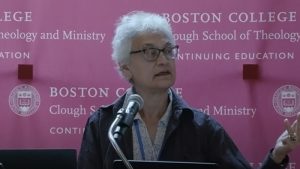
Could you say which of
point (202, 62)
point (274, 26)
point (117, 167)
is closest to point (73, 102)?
point (202, 62)

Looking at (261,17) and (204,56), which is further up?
(261,17)

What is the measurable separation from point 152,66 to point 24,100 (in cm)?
99

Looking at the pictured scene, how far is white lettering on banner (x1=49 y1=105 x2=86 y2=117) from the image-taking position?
2.98m

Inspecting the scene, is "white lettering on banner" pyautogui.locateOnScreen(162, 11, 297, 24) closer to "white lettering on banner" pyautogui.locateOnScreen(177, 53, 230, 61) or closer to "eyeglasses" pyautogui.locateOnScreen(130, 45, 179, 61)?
"white lettering on banner" pyautogui.locateOnScreen(177, 53, 230, 61)

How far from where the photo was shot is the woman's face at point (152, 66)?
7.39 feet

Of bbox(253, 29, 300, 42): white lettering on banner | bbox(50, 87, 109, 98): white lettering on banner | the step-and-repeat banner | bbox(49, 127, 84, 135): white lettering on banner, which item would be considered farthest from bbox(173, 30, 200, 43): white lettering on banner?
bbox(49, 127, 84, 135): white lettering on banner

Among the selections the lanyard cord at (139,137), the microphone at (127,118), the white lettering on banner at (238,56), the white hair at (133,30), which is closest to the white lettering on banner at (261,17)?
the white lettering on banner at (238,56)

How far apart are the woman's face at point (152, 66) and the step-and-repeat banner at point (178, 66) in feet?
2.16

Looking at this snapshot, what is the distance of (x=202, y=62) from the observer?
9.59 ft

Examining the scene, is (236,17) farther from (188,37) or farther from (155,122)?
(155,122)

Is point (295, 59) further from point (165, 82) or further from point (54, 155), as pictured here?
point (54, 155)

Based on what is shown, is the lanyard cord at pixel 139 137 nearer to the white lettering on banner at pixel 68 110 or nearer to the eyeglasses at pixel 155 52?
the eyeglasses at pixel 155 52

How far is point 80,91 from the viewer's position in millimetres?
2980

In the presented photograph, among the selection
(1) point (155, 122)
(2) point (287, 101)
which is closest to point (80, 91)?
(1) point (155, 122)
